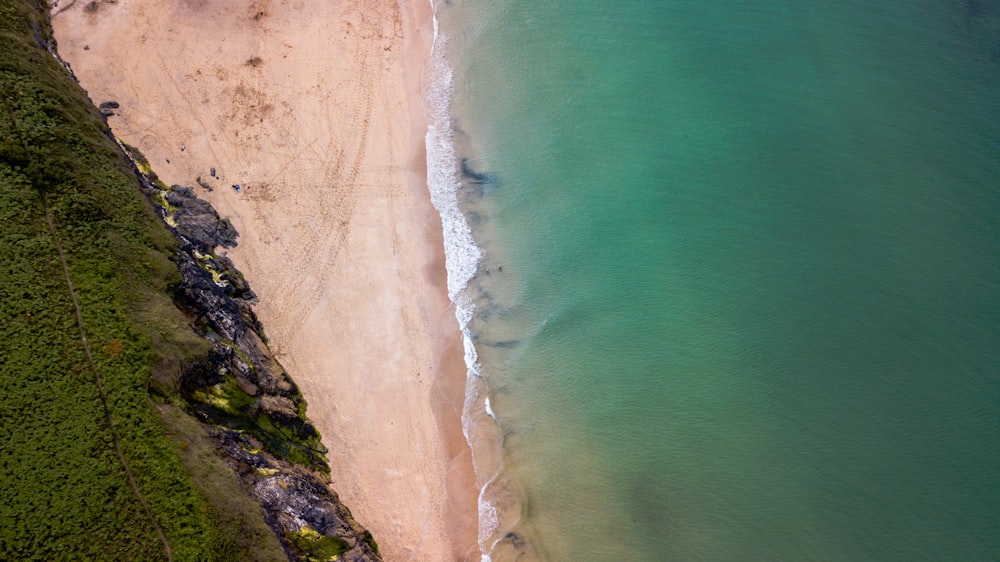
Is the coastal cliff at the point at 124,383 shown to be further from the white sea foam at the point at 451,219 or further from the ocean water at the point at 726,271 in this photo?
the ocean water at the point at 726,271

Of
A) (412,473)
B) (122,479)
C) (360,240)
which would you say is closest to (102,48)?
(360,240)

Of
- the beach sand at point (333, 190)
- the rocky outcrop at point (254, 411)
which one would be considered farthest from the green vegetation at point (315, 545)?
the beach sand at point (333, 190)

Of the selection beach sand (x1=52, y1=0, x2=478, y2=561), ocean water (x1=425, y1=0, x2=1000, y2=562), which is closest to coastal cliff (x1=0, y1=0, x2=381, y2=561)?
beach sand (x1=52, y1=0, x2=478, y2=561)

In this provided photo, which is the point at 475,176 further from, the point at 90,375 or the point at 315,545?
the point at 90,375

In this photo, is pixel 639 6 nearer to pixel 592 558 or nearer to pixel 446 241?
pixel 446 241

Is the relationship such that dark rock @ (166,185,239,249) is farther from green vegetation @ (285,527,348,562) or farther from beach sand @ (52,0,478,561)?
green vegetation @ (285,527,348,562)

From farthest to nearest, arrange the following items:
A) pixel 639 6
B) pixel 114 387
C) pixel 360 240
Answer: pixel 639 6 < pixel 360 240 < pixel 114 387
